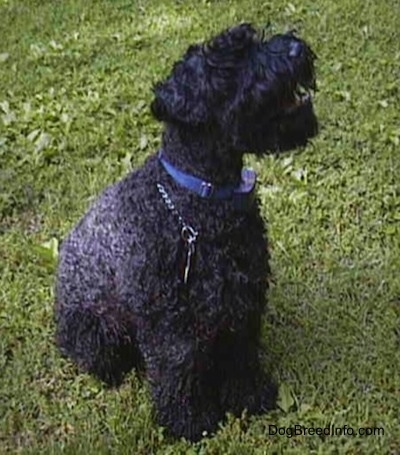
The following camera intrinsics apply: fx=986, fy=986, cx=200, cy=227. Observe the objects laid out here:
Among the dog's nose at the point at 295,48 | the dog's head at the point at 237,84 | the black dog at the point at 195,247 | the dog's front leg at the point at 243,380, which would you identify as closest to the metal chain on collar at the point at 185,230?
the black dog at the point at 195,247

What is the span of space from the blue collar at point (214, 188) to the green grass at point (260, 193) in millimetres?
848

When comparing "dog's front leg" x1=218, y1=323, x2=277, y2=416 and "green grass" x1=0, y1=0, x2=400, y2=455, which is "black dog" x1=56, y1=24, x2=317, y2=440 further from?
"green grass" x1=0, y1=0, x2=400, y2=455

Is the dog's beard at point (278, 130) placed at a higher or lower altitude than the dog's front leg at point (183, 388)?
higher

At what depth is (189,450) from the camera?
138 inches

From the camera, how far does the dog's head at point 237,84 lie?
2936 mm

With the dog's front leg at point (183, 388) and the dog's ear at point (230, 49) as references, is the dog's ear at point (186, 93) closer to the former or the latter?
the dog's ear at point (230, 49)

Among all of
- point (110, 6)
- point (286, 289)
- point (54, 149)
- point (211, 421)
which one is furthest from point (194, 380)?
point (110, 6)

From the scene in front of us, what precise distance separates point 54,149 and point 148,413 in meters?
2.27

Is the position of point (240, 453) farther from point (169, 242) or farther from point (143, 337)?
point (169, 242)

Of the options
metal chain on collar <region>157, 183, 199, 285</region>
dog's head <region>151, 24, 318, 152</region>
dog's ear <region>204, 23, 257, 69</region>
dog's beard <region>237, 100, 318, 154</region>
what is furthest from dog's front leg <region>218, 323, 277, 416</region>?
dog's ear <region>204, 23, 257, 69</region>

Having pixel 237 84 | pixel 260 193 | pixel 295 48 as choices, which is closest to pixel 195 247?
pixel 237 84

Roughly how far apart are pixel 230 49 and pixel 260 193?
2011 mm

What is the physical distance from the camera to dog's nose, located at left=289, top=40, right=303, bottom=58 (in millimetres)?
2945

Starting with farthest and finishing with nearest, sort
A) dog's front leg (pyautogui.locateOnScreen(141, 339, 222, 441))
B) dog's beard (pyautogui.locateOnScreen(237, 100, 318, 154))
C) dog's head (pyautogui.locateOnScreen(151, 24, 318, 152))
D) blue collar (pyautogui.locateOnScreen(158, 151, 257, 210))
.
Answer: dog's front leg (pyautogui.locateOnScreen(141, 339, 222, 441)) < blue collar (pyautogui.locateOnScreen(158, 151, 257, 210)) < dog's beard (pyautogui.locateOnScreen(237, 100, 318, 154)) < dog's head (pyautogui.locateOnScreen(151, 24, 318, 152))
